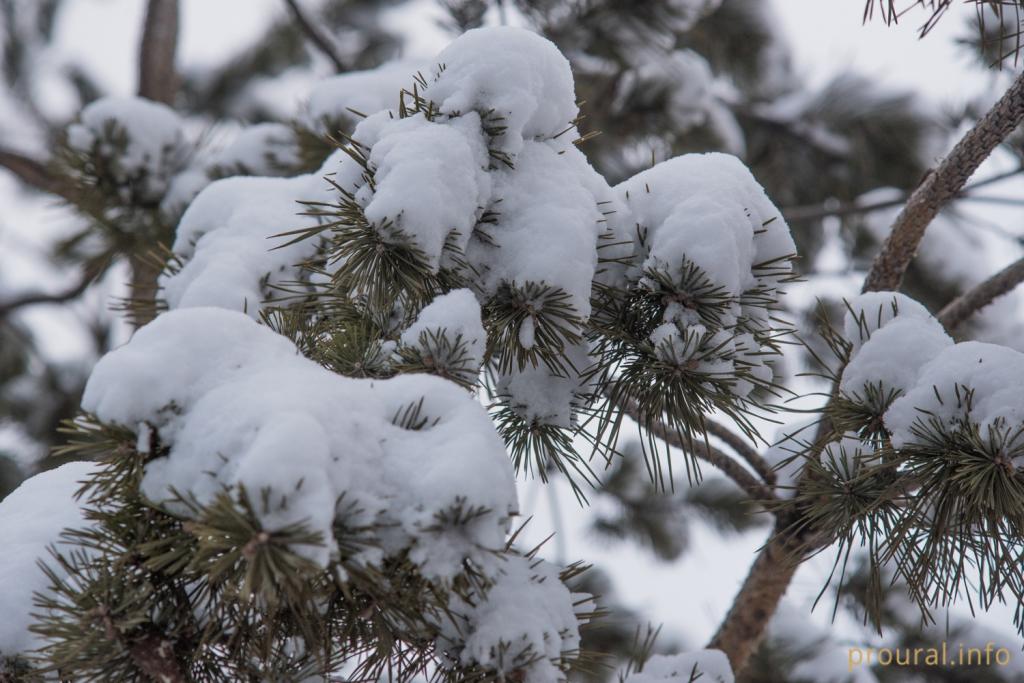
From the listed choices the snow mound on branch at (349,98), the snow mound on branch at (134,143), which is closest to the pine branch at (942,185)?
the snow mound on branch at (349,98)

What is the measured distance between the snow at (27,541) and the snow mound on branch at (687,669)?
63 cm

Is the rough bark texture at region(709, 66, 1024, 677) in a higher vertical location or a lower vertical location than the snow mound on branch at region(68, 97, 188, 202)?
lower

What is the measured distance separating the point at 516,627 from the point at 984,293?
97 cm

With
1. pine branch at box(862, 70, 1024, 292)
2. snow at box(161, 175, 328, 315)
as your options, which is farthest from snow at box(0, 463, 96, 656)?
pine branch at box(862, 70, 1024, 292)

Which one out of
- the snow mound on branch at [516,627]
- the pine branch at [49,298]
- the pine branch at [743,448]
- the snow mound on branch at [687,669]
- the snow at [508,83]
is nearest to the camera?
the snow mound on branch at [516,627]

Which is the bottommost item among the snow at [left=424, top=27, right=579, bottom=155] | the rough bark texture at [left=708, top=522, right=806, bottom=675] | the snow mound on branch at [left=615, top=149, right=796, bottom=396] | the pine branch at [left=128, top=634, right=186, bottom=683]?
the pine branch at [left=128, top=634, right=186, bottom=683]

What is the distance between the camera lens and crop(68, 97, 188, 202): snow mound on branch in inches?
61.6

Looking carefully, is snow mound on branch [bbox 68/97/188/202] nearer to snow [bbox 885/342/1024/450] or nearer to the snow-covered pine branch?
the snow-covered pine branch

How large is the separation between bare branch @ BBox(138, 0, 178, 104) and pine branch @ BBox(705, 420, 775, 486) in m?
1.90

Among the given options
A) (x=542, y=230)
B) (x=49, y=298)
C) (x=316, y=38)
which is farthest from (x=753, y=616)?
(x=49, y=298)

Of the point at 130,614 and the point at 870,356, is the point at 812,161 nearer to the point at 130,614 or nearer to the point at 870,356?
the point at 870,356

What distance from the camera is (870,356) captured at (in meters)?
0.85

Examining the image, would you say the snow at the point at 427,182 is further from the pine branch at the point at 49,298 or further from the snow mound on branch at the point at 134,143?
the pine branch at the point at 49,298

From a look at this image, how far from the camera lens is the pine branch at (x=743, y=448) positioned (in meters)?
1.20
